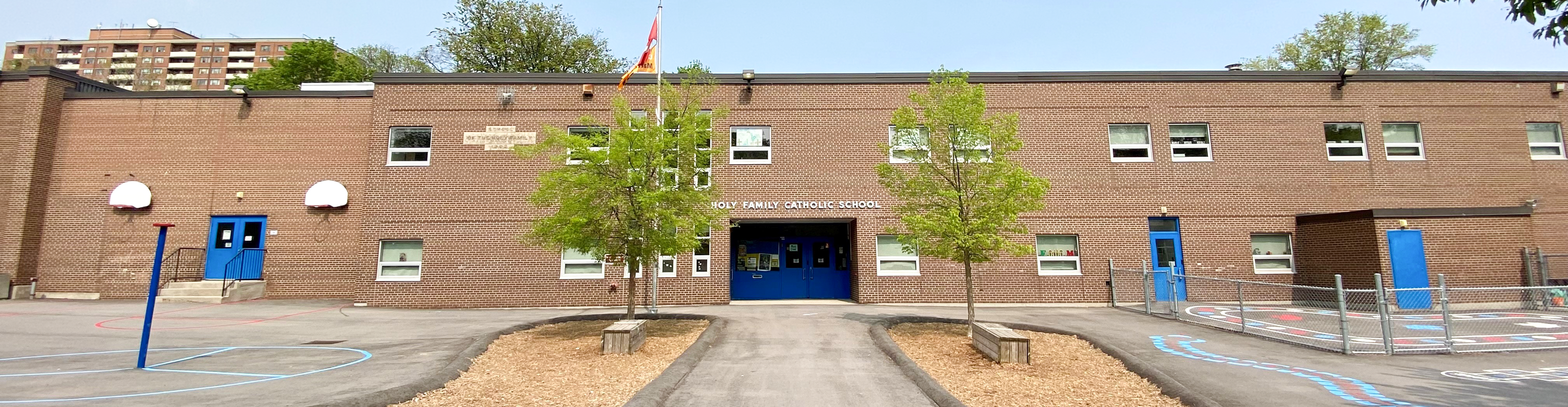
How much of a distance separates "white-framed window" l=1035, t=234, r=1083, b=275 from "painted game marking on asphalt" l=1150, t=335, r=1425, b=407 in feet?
19.7

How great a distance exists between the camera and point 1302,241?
1712cm

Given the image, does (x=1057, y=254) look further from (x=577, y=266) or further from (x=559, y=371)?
(x=559, y=371)

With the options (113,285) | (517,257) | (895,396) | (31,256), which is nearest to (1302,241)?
(895,396)

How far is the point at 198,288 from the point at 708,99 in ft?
47.1

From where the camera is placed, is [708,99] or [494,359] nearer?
[494,359]

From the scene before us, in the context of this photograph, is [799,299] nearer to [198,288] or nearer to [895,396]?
[895,396]

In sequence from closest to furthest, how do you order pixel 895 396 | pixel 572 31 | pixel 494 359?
pixel 895 396 → pixel 494 359 → pixel 572 31

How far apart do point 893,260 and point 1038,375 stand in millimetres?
8847

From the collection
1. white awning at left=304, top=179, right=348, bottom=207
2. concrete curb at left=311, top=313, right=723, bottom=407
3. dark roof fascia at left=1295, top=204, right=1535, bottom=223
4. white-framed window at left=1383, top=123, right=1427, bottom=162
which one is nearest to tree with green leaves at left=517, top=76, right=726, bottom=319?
concrete curb at left=311, top=313, right=723, bottom=407

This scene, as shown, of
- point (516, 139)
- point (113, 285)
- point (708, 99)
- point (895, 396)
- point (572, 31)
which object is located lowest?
point (895, 396)

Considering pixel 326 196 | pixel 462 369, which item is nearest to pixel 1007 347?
pixel 462 369

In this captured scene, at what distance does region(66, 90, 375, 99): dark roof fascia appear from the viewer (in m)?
18.9

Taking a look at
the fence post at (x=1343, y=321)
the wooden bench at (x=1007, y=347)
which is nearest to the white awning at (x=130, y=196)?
the wooden bench at (x=1007, y=347)

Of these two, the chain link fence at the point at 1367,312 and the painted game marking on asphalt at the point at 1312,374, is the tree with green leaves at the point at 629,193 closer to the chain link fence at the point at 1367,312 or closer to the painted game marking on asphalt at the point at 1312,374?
the painted game marking on asphalt at the point at 1312,374
